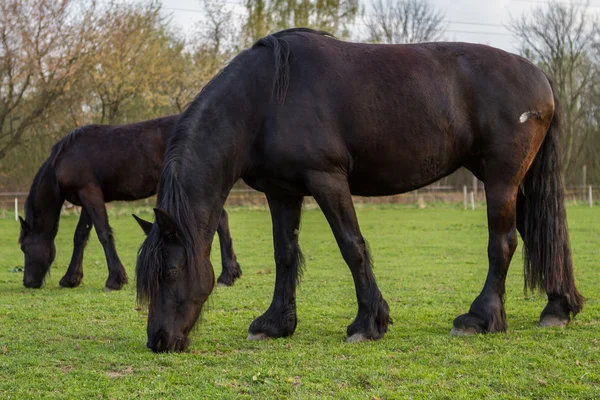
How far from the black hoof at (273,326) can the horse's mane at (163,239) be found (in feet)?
3.19

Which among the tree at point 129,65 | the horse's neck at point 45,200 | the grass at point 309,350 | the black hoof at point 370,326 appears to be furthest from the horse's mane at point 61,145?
the tree at point 129,65

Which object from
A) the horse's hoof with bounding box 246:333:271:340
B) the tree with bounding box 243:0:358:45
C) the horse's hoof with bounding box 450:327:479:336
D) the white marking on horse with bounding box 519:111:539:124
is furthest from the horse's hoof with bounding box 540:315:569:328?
the tree with bounding box 243:0:358:45

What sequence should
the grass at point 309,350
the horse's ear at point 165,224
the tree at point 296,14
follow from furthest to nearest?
the tree at point 296,14 < the horse's ear at point 165,224 < the grass at point 309,350

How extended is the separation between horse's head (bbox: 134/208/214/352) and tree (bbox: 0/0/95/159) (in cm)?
2640

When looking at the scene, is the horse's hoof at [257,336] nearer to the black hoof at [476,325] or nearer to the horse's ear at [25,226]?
the black hoof at [476,325]

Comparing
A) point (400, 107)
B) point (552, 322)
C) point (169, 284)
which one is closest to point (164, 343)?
point (169, 284)

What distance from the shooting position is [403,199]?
35.7 m

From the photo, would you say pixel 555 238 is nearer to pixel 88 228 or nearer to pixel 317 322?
pixel 317 322

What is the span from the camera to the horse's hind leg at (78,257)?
9805 millimetres

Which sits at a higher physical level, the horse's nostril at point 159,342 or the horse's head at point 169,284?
the horse's head at point 169,284

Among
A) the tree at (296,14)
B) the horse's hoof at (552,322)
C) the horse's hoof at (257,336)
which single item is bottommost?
the horse's hoof at (257,336)

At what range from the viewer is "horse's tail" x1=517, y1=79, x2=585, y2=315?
234 inches

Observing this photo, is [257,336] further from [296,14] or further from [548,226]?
[296,14]

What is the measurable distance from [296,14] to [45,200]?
2878 centimetres
